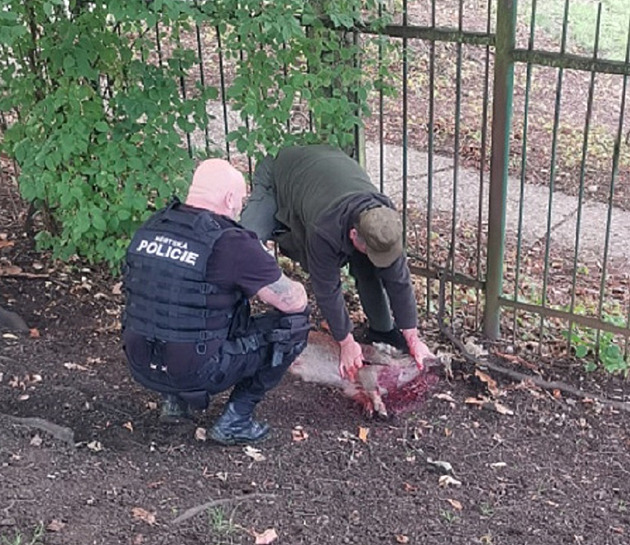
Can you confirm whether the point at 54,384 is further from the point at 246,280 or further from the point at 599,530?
the point at 599,530

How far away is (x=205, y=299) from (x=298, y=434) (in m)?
0.91

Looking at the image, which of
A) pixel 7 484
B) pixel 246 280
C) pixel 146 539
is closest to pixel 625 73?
pixel 246 280

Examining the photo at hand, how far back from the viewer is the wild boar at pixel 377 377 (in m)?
4.59

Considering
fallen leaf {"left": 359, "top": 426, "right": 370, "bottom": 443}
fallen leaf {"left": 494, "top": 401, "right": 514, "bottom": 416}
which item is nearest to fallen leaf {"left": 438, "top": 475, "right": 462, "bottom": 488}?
fallen leaf {"left": 359, "top": 426, "right": 370, "bottom": 443}

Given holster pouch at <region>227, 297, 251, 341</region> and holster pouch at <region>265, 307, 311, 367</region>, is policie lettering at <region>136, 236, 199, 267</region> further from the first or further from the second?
holster pouch at <region>265, 307, 311, 367</region>

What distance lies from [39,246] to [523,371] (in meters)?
2.98

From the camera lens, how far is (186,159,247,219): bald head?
372cm

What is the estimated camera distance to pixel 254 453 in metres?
4.07

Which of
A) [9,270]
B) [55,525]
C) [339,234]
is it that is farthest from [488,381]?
[9,270]

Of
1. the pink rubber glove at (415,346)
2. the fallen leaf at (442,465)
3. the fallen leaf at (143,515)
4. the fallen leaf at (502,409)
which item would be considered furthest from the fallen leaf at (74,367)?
the fallen leaf at (502,409)

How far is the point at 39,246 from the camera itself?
5.78 meters

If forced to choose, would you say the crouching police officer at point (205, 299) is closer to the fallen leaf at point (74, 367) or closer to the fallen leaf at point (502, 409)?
the fallen leaf at point (74, 367)

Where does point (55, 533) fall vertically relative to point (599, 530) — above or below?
above

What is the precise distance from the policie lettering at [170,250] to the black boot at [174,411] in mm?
840
